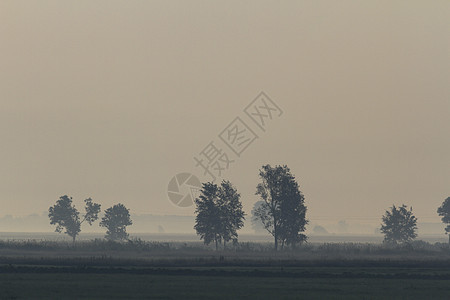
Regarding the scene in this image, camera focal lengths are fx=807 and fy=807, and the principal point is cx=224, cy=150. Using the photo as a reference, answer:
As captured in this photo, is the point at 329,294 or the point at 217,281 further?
the point at 217,281

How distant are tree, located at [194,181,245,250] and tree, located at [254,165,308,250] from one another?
5332mm

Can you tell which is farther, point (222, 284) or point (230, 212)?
point (230, 212)

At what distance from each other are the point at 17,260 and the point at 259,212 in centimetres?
6368

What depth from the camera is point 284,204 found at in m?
140

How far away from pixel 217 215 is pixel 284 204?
1219 centimetres

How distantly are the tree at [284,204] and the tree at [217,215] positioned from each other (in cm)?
533

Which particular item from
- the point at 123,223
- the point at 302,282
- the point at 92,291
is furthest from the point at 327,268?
the point at 123,223

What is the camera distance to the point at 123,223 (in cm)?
19888

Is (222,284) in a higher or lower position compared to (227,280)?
lower

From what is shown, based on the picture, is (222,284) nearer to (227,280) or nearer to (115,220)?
(227,280)

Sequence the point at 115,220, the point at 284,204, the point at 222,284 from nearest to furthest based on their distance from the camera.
Result: 1. the point at 222,284
2. the point at 284,204
3. the point at 115,220

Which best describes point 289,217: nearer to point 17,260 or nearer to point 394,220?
point 394,220

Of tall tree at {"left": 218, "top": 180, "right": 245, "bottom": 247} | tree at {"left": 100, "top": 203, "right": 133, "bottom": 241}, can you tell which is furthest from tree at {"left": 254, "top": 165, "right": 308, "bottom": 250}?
tree at {"left": 100, "top": 203, "right": 133, "bottom": 241}

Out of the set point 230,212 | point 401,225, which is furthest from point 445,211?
point 230,212
